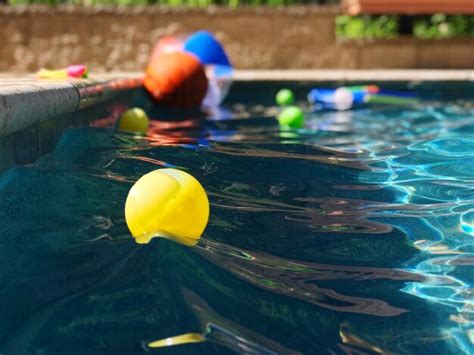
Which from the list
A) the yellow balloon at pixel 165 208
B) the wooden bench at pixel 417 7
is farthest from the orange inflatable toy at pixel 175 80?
the wooden bench at pixel 417 7

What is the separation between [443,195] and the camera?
327cm

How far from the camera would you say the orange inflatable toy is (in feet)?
22.1

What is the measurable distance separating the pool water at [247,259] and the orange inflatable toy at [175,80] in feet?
9.03

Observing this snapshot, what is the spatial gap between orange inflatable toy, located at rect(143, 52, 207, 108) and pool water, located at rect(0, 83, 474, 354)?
275 cm

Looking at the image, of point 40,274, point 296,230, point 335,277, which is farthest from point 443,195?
point 40,274

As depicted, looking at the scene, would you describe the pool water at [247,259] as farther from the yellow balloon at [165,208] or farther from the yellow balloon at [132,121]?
the yellow balloon at [132,121]

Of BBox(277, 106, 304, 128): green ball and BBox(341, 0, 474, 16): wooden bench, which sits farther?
BBox(341, 0, 474, 16): wooden bench

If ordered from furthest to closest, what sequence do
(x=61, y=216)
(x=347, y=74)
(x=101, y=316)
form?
(x=347, y=74), (x=61, y=216), (x=101, y=316)

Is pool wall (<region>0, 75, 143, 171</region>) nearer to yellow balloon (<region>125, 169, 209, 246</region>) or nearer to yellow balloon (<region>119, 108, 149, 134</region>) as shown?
yellow balloon (<region>119, 108, 149, 134</region>)

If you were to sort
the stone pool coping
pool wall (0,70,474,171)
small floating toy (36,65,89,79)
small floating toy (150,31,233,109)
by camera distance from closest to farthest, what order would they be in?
1. the stone pool coping
2. pool wall (0,70,474,171)
3. small floating toy (36,65,89,79)
4. small floating toy (150,31,233,109)

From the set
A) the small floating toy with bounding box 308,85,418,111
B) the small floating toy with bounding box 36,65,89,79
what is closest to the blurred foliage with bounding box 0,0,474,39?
the small floating toy with bounding box 308,85,418,111

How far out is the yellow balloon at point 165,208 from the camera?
2.18 m

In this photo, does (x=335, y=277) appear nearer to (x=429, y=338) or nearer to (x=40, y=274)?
(x=429, y=338)

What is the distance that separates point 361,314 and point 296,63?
10102mm
